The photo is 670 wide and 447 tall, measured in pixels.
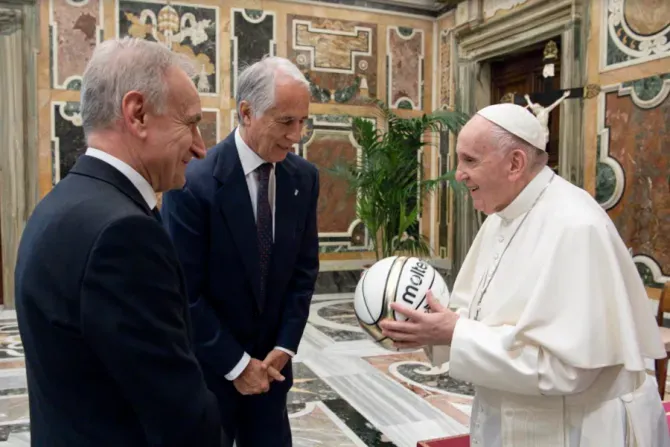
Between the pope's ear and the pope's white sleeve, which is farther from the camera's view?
the pope's ear

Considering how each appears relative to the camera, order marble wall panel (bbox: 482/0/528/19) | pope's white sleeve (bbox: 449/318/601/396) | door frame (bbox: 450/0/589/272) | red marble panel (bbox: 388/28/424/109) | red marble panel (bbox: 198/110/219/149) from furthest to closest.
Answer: red marble panel (bbox: 388/28/424/109) < red marble panel (bbox: 198/110/219/149) < marble wall panel (bbox: 482/0/528/19) < door frame (bbox: 450/0/589/272) < pope's white sleeve (bbox: 449/318/601/396)

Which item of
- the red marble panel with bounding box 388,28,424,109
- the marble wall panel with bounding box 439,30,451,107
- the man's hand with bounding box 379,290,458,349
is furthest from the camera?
the red marble panel with bounding box 388,28,424,109

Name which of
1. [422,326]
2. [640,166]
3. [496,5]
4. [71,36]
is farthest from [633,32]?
[71,36]

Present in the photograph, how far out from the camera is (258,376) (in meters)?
2.06

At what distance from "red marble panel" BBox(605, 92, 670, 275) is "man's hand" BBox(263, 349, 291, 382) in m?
4.42

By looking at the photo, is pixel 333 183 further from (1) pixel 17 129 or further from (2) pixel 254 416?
(2) pixel 254 416

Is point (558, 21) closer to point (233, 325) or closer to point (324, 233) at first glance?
point (324, 233)

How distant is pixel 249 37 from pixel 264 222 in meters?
6.10

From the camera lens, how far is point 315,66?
26.2ft

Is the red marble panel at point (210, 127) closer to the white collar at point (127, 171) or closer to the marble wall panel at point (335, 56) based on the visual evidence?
the marble wall panel at point (335, 56)

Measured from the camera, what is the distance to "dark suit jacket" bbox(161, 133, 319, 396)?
201 cm

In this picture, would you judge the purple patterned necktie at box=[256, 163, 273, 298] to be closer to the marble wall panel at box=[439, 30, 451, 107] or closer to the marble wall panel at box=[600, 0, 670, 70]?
the marble wall panel at box=[600, 0, 670, 70]

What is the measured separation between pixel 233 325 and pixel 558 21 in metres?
5.62

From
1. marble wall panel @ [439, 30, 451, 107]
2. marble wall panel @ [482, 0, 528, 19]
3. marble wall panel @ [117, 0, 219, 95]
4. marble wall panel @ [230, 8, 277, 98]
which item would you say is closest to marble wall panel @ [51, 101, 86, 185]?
marble wall panel @ [117, 0, 219, 95]
